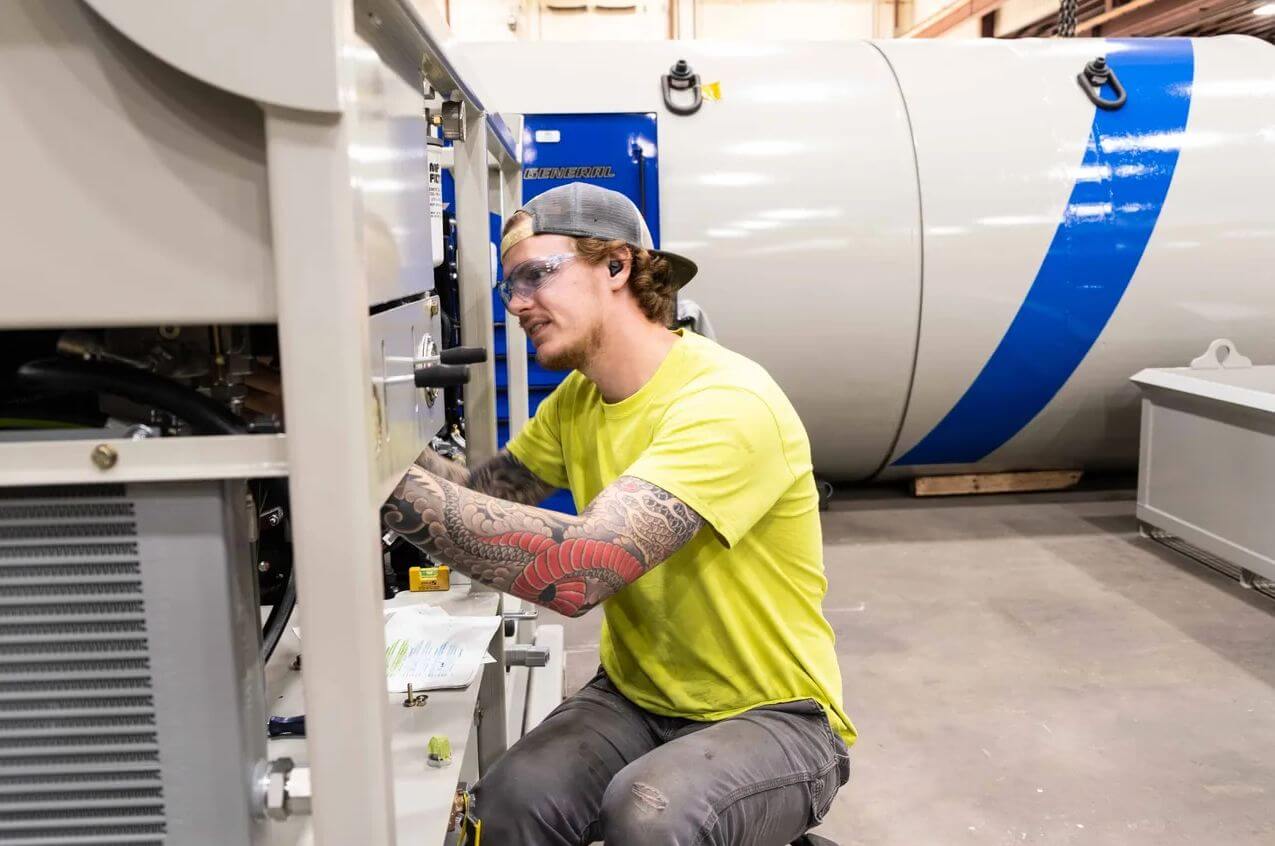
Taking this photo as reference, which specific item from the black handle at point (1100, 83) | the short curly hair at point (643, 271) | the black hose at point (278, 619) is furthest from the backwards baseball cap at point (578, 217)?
the black handle at point (1100, 83)

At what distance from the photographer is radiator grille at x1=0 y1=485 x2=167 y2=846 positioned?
66cm

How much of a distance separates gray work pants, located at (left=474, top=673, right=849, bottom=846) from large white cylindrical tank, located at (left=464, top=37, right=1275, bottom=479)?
2.35 metres

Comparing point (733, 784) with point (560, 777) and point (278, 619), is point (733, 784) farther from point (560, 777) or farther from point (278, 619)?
point (278, 619)

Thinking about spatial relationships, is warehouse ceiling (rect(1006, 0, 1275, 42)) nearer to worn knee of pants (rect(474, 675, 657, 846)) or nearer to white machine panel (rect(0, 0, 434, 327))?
worn knee of pants (rect(474, 675, 657, 846))

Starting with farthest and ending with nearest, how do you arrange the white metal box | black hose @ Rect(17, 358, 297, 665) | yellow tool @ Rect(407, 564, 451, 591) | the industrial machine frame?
the white metal box → yellow tool @ Rect(407, 564, 451, 591) → black hose @ Rect(17, 358, 297, 665) → the industrial machine frame

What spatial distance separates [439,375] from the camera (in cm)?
95

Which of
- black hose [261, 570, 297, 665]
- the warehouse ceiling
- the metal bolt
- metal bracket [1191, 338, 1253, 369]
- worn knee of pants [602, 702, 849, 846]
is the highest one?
the warehouse ceiling

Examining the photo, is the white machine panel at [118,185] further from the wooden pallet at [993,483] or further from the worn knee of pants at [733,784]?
the wooden pallet at [993,483]

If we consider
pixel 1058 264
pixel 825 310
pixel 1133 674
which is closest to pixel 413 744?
pixel 1133 674

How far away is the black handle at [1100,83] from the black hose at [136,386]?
12.3ft

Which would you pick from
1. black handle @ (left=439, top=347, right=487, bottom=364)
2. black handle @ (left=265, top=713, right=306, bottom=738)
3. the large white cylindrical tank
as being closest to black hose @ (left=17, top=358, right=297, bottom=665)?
black handle @ (left=439, top=347, right=487, bottom=364)

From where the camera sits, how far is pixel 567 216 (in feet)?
4.30

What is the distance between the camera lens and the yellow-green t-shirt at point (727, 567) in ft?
3.99

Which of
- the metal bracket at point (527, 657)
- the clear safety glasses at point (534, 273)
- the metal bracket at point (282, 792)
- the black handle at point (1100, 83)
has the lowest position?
the metal bracket at point (527, 657)
